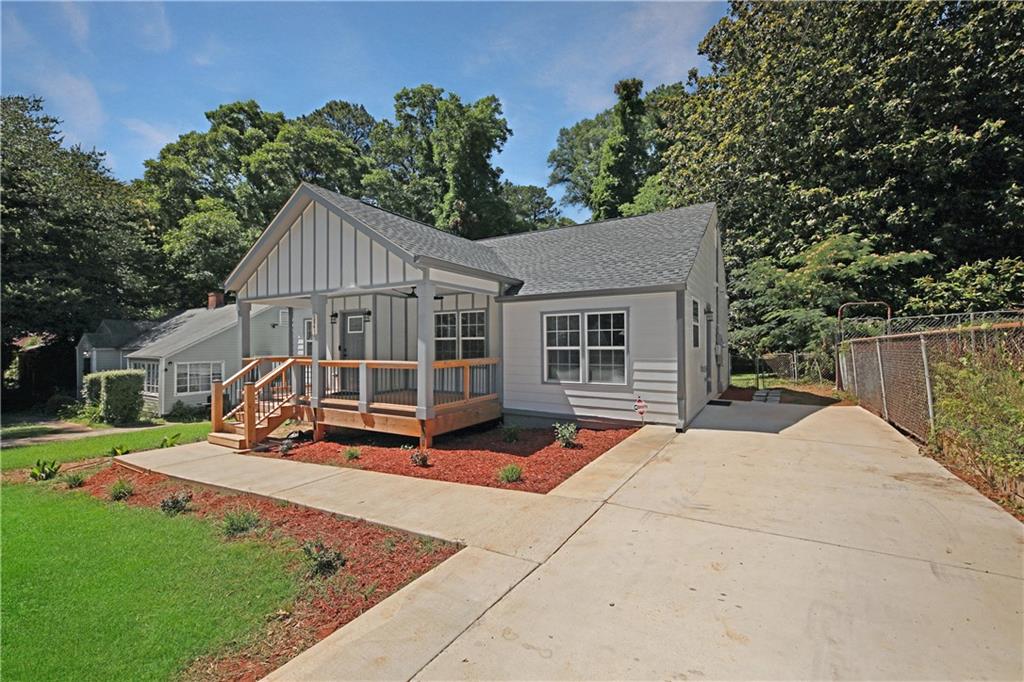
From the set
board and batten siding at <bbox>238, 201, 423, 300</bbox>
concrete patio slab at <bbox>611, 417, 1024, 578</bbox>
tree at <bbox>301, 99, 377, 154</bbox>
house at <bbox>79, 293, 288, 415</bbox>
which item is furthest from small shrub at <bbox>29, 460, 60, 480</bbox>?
tree at <bbox>301, 99, 377, 154</bbox>

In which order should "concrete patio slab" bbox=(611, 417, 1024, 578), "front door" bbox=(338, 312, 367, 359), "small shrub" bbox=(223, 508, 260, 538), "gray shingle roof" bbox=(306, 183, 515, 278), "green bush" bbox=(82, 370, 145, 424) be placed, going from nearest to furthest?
1. "concrete patio slab" bbox=(611, 417, 1024, 578)
2. "small shrub" bbox=(223, 508, 260, 538)
3. "gray shingle roof" bbox=(306, 183, 515, 278)
4. "front door" bbox=(338, 312, 367, 359)
5. "green bush" bbox=(82, 370, 145, 424)

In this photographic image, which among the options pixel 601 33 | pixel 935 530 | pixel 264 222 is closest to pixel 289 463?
pixel 935 530

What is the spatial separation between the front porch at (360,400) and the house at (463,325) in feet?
0.11

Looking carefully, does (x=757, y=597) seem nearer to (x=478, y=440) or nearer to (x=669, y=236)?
(x=478, y=440)

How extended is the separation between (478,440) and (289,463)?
353 cm

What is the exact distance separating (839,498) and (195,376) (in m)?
21.3

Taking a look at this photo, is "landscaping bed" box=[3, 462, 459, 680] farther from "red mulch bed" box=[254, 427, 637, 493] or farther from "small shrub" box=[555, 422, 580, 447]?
"small shrub" box=[555, 422, 580, 447]

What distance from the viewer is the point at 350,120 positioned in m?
40.8

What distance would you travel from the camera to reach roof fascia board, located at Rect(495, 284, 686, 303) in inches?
331

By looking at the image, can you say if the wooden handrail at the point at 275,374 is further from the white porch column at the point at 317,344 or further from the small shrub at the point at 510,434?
the small shrub at the point at 510,434

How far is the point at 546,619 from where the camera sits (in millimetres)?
2910

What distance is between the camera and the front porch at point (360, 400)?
8422mm

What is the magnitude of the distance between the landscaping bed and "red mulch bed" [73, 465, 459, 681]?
0.04 ft

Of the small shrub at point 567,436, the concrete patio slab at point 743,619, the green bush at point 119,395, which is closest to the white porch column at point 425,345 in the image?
the small shrub at point 567,436
